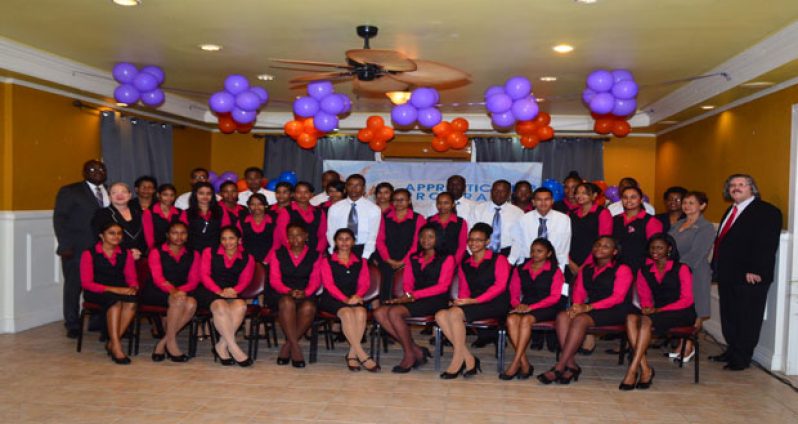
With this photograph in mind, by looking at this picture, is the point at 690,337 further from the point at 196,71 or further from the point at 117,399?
the point at 196,71

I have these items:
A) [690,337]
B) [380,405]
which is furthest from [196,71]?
[690,337]

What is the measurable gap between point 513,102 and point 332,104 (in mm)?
1645

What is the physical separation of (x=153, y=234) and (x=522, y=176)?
16.2ft

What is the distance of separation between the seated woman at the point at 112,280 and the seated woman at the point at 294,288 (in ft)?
3.62

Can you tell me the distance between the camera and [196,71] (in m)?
7.39

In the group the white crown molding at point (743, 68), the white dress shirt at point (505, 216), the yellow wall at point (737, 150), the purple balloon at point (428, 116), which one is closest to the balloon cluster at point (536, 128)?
the white crown molding at point (743, 68)

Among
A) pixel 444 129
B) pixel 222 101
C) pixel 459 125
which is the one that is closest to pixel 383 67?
pixel 222 101

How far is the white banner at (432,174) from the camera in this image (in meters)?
9.53

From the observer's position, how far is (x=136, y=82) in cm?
671

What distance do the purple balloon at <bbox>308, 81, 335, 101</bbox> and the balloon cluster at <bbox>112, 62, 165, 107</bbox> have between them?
1.45m

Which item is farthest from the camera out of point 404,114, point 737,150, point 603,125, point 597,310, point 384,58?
point 603,125

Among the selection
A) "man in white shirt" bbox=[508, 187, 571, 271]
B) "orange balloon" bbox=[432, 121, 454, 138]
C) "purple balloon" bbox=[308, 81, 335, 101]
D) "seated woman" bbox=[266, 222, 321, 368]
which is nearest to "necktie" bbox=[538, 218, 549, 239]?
"man in white shirt" bbox=[508, 187, 571, 271]

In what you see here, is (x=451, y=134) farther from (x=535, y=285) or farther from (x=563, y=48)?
(x=535, y=285)

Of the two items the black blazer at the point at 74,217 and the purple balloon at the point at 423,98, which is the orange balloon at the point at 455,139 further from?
the black blazer at the point at 74,217
